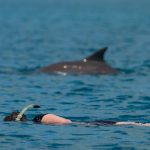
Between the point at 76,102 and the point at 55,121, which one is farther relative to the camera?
the point at 76,102

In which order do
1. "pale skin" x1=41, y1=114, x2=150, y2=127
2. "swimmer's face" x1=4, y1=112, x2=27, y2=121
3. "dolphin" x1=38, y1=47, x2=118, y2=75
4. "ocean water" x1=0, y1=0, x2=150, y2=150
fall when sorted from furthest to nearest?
"dolphin" x1=38, y1=47, x2=118, y2=75 → "swimmer's face" x1=4, y1=112, x2=27, y2=121 → "pale skin" x1=41, y1=114, x2=150, y2=127 → "ocean water" x1=0, y1=0, x2=150, y2=150

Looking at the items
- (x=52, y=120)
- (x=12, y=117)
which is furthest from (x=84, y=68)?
(x=52, y=120)

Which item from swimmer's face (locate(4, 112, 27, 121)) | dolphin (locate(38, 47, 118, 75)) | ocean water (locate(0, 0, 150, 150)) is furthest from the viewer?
dolphin (locate(38, 47, 118, 75))

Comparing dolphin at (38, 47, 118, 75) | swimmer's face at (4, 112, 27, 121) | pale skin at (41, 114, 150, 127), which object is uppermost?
dolphin at (38, 47, 118, 75)

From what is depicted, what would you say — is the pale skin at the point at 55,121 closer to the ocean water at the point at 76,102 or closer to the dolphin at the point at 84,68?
the ocean water at the point at 76,102

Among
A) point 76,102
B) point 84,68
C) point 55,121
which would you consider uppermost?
point 84,68

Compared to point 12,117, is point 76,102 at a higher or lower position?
higher

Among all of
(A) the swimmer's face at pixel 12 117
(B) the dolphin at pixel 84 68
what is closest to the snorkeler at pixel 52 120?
(A) the swimmer's face at pixel 12 117

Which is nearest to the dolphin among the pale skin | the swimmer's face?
the swimmer's face

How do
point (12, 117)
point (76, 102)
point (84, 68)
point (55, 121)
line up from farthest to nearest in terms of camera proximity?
point (84, 68) → point (76, 102) → point (12, 117) → point (55, 121)

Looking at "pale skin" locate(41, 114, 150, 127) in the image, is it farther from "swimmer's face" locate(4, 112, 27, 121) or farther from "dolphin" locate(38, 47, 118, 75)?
"dolphin" locate(38, 47, 118, 75)

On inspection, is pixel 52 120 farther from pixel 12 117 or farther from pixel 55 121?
pixel 12 117

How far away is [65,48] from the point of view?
2079 inches

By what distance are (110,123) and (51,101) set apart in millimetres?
4612
